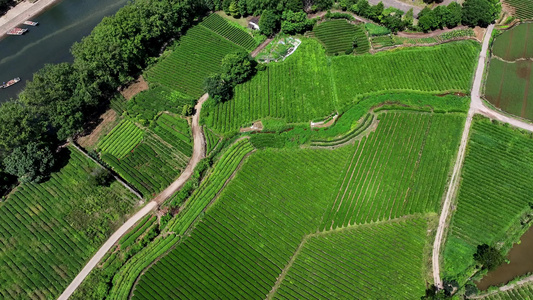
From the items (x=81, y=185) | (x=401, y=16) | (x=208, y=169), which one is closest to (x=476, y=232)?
(x=208, y=169)

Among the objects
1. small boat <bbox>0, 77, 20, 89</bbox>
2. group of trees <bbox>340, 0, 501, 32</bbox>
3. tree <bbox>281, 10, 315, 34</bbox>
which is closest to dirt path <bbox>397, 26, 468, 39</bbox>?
group of trees <bbox>340, 0, 501, 32</bbox>

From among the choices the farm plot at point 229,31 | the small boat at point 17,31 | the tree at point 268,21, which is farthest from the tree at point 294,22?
the small boat at point 17,31

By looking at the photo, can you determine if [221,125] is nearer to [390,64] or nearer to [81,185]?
[81,185]

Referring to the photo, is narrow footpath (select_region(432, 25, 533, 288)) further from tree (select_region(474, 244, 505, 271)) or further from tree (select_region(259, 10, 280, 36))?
tree (select_region(259, 10, 280, 36))

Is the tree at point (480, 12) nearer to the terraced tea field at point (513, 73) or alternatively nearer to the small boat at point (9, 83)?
the terraced tea field at point (513, 73)

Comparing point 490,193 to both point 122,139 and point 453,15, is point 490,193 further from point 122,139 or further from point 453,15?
point 122,139
